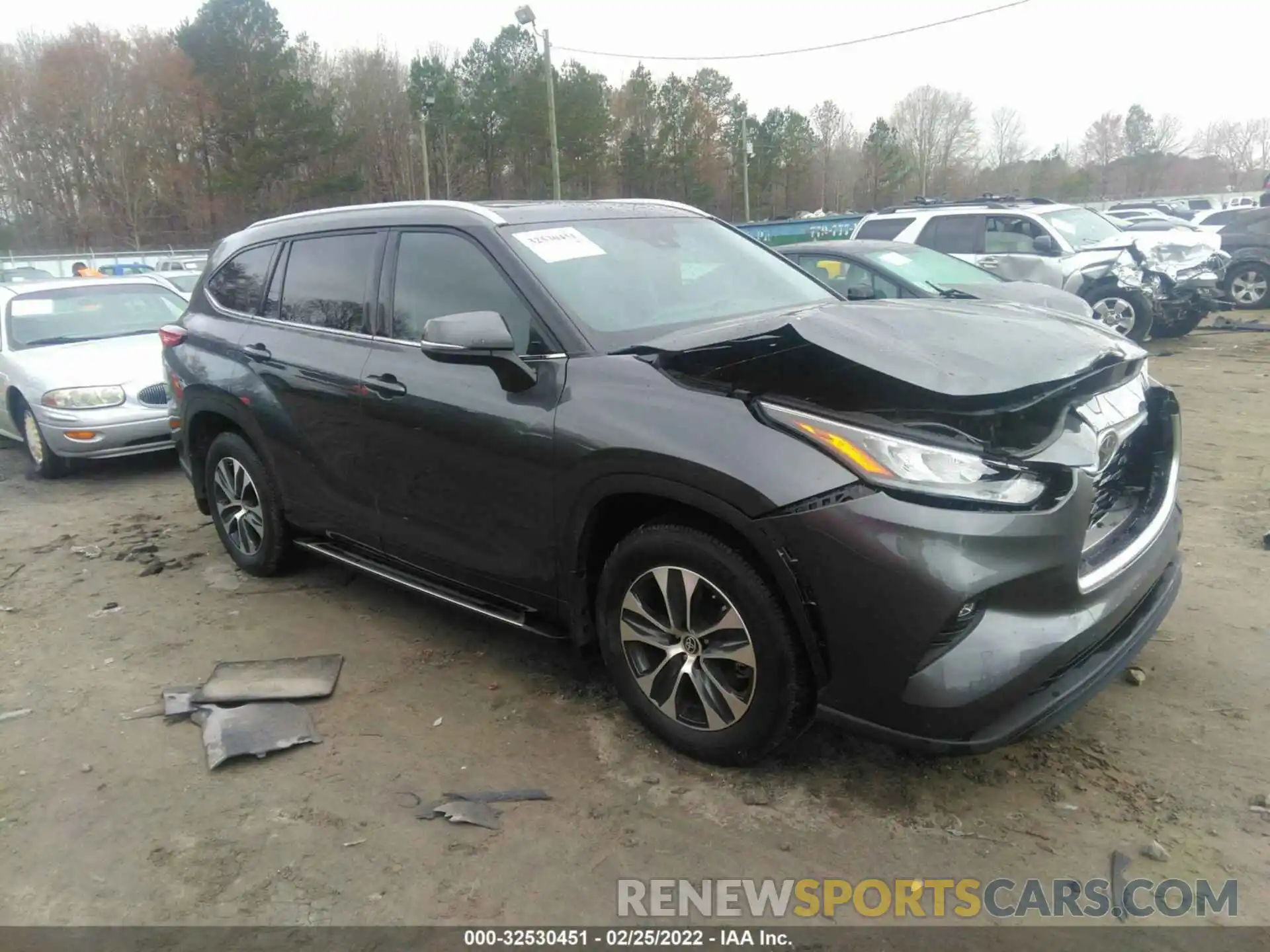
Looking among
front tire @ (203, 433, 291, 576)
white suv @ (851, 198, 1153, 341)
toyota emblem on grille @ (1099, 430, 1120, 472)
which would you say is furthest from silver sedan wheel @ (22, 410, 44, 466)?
white suv @ (851, 198, 1153, 341)

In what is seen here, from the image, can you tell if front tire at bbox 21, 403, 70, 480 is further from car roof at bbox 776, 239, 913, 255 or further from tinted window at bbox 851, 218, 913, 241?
tinted window at bbox 851, 218, 913, 241

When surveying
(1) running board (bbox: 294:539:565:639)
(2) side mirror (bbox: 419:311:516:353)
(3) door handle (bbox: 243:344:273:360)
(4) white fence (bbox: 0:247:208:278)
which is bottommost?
(1) running board (bbox: 294:539:565:639)

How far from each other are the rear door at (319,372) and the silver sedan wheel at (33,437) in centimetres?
428

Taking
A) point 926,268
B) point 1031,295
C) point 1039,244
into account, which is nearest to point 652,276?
point 1031,295

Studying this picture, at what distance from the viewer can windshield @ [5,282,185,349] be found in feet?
27.1

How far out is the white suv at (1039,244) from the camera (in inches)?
444

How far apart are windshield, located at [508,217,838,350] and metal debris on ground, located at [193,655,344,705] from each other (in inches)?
75.7

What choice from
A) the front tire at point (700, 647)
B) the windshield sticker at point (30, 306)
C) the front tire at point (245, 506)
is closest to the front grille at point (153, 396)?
the windshield sticker at point (30, 306)

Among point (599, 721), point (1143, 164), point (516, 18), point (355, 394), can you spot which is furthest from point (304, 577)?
point (1143, 164)

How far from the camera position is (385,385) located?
3.83 m

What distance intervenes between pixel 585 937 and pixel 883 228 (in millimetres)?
11351

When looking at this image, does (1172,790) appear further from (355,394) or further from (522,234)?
(355,394)

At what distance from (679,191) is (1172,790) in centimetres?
6007

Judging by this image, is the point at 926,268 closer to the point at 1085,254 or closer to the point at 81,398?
the point at 1085,254
